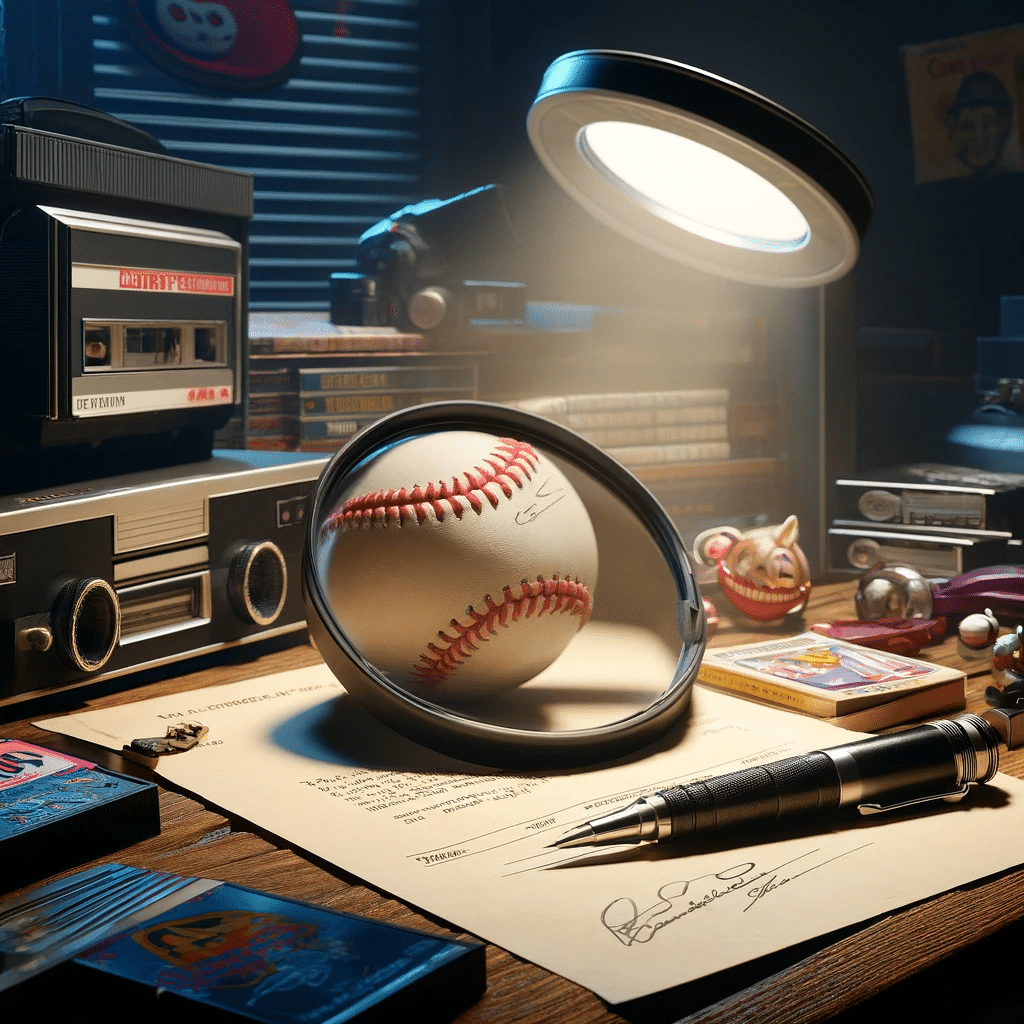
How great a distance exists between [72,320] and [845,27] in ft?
4.77

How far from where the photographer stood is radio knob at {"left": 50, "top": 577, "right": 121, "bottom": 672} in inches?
34.0

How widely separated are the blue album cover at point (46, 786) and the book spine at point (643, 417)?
33.3 inches

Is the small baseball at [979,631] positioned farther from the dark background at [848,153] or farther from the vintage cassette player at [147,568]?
the dark background at [848,153]

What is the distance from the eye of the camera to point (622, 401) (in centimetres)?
149

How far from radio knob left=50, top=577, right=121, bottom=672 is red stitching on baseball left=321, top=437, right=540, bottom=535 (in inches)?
7.6

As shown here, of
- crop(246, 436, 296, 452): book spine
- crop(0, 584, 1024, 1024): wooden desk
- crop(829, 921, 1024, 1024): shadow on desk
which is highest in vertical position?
crop(246, 436, 296, 452): book spine

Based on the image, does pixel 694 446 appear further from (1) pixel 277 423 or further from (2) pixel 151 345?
(2) pixel 151 345

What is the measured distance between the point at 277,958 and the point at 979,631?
A: 73 centimetres

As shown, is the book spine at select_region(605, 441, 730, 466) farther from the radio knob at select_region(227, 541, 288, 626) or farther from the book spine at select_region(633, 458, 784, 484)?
the radio knob at select_region(227, 541, 288, 626)

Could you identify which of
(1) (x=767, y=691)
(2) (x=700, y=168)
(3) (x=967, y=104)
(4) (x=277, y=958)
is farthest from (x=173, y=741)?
(3) (x=967, y=104)

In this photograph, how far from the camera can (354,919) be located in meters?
0.51

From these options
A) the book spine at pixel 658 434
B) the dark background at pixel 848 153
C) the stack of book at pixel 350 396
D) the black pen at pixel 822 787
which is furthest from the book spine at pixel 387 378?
the black pen at pixel 822 787
